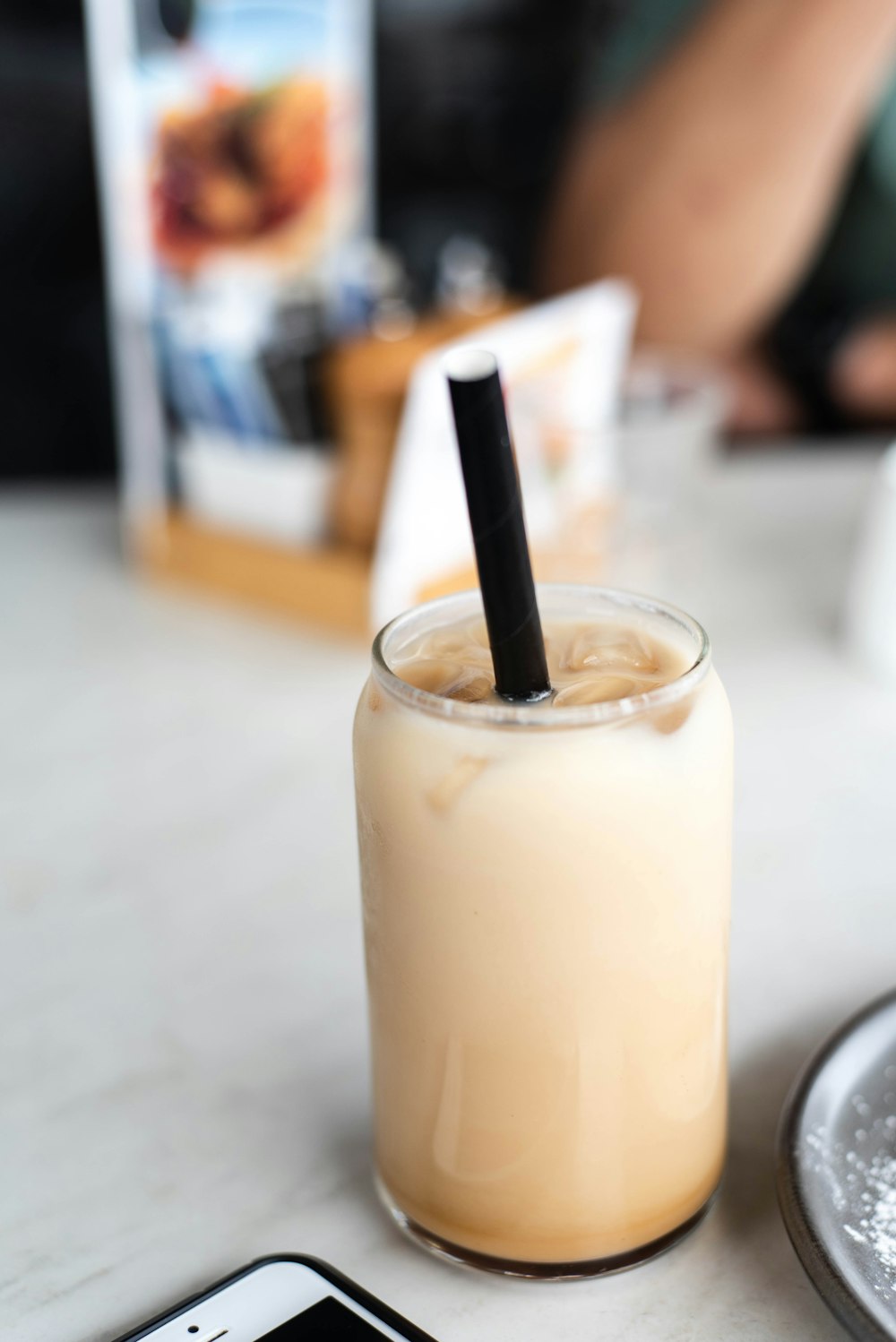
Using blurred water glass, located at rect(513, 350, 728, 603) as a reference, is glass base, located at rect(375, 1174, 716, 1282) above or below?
below

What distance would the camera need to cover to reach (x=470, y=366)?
364mm

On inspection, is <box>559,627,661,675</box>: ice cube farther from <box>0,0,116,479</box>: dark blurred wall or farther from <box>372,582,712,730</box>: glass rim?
<box>0,0,116,479</box>: dark blurred wall

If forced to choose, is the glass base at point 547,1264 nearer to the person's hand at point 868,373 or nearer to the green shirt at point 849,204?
the person's hand at point 868,373

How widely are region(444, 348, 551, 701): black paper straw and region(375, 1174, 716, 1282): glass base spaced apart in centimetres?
18

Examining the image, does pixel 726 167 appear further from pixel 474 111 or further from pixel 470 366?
pixel 470 366

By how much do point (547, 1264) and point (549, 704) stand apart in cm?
18

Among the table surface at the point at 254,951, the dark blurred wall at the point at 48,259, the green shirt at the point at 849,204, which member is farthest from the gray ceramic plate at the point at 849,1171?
the dark blurred wall at the point at 48,259

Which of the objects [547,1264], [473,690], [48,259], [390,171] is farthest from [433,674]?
[390,171]

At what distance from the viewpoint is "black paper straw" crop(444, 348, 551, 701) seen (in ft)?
1.19

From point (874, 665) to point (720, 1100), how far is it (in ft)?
1.67

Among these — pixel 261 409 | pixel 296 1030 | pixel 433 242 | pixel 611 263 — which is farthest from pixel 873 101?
pixel 296 1030

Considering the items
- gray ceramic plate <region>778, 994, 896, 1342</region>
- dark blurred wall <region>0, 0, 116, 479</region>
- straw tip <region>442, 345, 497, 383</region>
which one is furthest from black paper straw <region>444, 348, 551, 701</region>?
dark blurred wall <region>0, 0, 116, 479</region>

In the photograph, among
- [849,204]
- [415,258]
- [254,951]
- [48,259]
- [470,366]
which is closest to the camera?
[470,366]

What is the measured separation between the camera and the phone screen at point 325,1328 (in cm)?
39
